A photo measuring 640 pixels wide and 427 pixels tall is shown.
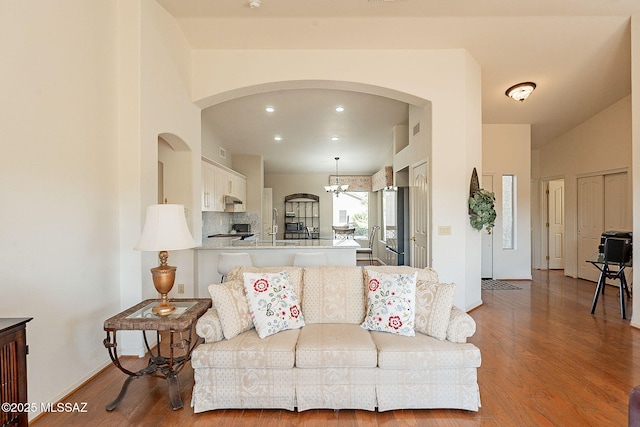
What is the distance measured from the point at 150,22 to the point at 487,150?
20.0ft

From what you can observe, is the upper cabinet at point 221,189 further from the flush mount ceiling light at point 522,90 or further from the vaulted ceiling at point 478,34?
the flush mount ceiling light at point 522,90

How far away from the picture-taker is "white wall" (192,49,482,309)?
4305 millimetres

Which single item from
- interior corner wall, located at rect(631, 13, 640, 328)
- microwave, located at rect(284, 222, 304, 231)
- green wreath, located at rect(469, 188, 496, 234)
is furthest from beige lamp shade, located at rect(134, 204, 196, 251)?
microwave, located at rect(284, 222, 304, 231)

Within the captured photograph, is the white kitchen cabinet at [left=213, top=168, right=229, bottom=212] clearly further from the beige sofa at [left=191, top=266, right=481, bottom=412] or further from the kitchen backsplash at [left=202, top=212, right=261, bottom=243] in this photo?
the beige sofa at [left=191, top=266, right=481, bottom=412]

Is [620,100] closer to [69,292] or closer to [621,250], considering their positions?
[621,250]

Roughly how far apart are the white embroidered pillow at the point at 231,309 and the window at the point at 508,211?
6064 mm

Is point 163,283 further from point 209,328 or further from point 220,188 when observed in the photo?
point 220,188

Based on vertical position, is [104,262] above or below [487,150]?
below

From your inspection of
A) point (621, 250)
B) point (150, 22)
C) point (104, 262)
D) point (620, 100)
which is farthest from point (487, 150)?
point (104, 262)

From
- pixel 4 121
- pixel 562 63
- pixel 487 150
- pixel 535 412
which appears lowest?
pixel 535 412

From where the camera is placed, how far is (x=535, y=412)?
2250 mm

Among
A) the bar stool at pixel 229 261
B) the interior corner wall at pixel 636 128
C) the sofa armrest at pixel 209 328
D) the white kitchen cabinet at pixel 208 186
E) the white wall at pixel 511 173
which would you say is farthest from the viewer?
the white wall at pixel 511 173

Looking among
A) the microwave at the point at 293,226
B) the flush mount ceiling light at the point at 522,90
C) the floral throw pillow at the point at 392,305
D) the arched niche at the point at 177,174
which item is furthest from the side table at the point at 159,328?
the microwave at the point at 293,226

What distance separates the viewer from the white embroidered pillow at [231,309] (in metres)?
2.42
